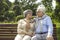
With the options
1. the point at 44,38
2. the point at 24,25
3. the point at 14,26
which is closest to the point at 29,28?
the point at 24,25

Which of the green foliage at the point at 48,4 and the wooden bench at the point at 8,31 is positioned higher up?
the green foliage at the point at 48,4

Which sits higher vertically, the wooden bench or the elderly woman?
the wooden bench

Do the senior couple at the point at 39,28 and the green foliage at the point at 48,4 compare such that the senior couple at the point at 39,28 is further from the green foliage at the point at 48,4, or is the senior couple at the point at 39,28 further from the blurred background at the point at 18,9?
the green foliage at the point at 48,4

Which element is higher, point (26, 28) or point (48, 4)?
point (48, 4)

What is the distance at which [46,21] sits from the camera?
5.24m

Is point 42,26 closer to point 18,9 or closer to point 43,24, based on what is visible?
point 43,24

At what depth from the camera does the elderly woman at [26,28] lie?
5.43 meters

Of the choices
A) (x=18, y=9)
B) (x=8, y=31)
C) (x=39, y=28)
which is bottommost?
(x=39, y=28)

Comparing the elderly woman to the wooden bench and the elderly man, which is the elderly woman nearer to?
the elderly man

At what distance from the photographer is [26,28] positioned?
18.0 feet

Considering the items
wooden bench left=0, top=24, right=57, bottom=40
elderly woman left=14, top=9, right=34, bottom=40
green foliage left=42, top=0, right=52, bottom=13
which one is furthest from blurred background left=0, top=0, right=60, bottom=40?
→ elderly woman left=14, top=9, right=34, bottom=40

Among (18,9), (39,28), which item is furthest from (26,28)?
(18,9)

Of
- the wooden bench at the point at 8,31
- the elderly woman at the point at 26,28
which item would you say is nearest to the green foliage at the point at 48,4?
the wooden bench at the point at 8,31

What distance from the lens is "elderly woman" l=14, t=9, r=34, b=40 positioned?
543 cm
